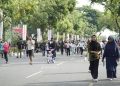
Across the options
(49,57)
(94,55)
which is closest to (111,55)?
(94,55)

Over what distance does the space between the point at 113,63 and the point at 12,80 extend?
421cm

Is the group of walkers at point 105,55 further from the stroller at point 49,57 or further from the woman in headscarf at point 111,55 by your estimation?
the stroller at point 49,57

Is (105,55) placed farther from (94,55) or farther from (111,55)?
(94,55)

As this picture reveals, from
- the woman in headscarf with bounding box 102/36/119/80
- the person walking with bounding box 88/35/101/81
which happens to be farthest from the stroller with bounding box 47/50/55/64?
the person walking with bounding box 88/35/101/81

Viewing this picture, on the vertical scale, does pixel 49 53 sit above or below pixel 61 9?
below

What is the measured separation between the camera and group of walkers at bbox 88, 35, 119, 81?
2341 cm

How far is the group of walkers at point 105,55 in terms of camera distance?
76.8 feet

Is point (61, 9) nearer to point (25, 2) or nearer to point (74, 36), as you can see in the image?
point (25, 2)

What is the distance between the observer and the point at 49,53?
129 ft

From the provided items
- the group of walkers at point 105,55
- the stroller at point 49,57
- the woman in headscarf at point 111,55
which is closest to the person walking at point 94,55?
the group of walkers at point 105,55

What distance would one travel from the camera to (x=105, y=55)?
24.0 m

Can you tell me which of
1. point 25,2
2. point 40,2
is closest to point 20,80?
point 25,2

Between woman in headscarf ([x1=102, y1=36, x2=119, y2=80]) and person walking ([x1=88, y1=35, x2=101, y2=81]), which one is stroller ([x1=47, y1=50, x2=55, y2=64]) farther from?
person walking ([x1=88, y1=35, x2=101, y2=81])

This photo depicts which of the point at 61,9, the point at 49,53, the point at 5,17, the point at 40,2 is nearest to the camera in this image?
the point at 49,53
